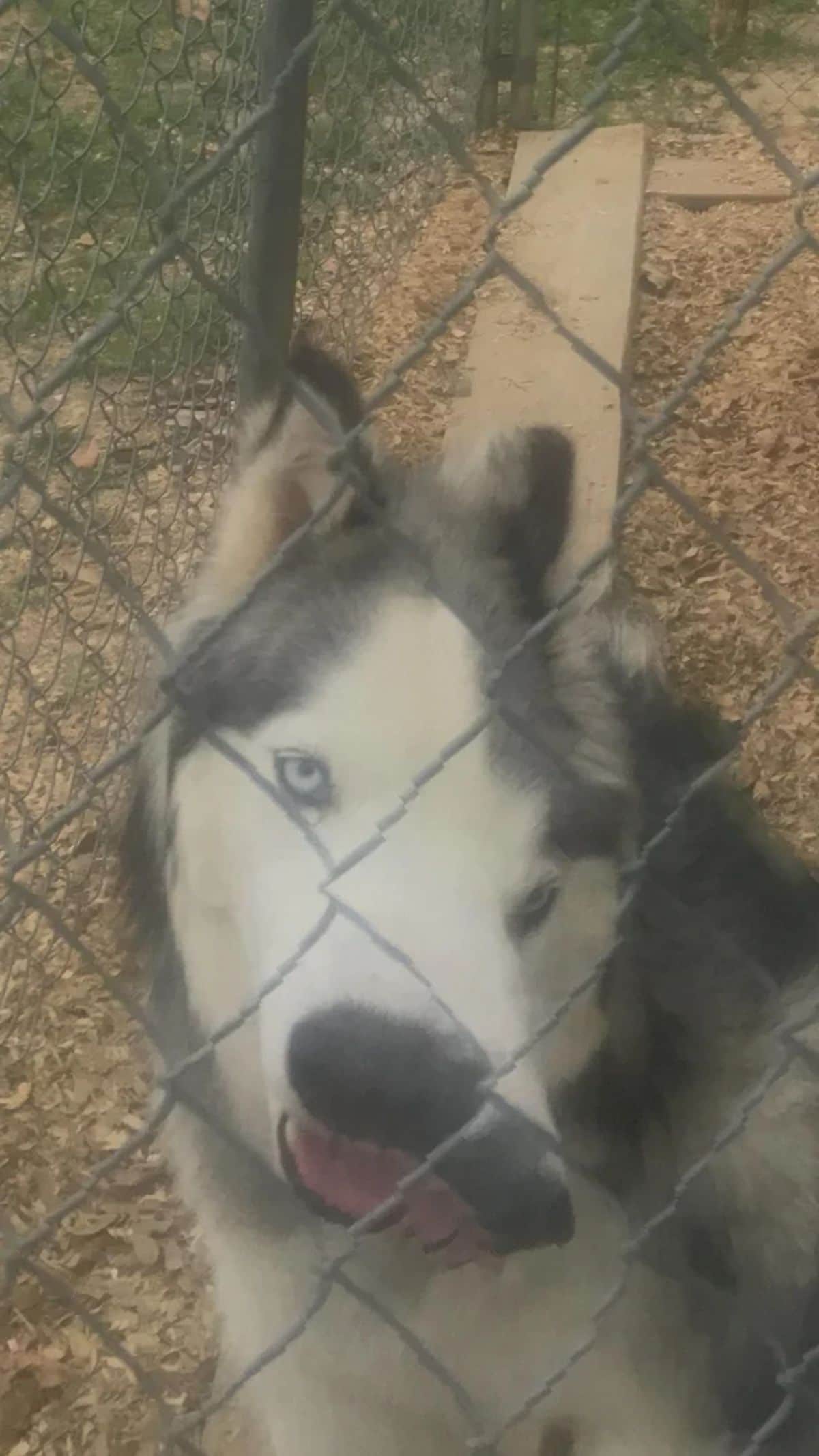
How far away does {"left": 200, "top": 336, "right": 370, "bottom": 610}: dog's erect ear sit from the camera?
1.35m

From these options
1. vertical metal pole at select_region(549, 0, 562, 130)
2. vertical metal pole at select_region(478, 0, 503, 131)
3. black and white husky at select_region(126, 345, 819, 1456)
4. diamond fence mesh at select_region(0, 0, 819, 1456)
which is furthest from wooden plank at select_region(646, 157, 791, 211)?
black and white husky at select_region(126, 345, 819, 1456)

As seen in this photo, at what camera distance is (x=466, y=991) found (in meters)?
1.32

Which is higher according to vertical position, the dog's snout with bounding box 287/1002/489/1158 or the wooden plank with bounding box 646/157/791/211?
the dog's snout with bounding box 287/1002/489/1158

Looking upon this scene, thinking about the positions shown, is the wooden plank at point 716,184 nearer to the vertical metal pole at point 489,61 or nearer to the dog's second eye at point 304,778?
the vertical metal pole at point 489,61

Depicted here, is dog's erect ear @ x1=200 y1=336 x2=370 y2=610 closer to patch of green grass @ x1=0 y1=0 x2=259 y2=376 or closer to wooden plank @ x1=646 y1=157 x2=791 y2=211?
patch of green grass @ x1=0 y1=0 x2=259 y2=376

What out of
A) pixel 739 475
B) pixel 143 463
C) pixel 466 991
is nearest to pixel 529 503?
pixel 466 991

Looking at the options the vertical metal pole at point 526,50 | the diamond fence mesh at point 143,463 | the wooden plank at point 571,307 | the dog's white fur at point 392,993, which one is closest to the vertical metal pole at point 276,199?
the diamond fence mesh at point 143,463

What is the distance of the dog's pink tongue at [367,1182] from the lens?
4.35 feet

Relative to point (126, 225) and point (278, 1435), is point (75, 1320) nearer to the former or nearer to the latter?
point (278, 1435)

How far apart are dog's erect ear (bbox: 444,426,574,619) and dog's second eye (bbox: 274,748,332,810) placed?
288mm

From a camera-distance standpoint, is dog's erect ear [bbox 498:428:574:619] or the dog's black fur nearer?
dog's erect ear [bbox 498:428:574:619]

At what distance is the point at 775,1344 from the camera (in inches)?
64.9

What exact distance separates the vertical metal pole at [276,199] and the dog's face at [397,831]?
0.59m

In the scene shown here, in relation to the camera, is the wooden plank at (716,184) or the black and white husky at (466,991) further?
the wooden plank at (716,184)
